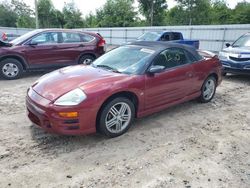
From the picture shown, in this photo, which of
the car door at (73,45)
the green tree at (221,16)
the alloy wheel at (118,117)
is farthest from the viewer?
the green tree at (221,16)

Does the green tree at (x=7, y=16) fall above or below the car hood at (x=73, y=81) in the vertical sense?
above

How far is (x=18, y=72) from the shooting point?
7.84 m

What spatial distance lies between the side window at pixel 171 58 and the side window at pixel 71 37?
16.0 ft

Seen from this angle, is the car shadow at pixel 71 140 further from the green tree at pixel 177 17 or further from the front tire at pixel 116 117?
the green tree at pixel 177 17

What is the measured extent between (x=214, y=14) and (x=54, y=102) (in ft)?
153

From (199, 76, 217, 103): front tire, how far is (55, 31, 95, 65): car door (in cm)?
474

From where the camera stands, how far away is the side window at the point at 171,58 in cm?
448

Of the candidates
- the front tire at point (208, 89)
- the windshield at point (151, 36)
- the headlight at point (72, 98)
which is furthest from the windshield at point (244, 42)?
the headlight at point (72, 98)

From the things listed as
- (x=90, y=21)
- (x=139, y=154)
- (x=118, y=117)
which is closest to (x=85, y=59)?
(x=118, y=117)

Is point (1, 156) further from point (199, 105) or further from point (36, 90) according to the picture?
point (199, 105)

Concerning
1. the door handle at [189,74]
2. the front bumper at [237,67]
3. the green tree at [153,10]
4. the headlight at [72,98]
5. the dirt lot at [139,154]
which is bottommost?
the dirt lot at [139,154]

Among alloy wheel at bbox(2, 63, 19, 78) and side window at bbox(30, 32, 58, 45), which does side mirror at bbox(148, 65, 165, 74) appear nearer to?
side window at bbox(30, 32, 58, 45)

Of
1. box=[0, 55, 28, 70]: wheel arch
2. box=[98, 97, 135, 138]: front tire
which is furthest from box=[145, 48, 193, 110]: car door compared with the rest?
box=[0, 55, 28, 70]: wheel arch

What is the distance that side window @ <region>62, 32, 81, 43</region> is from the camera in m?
8.57
